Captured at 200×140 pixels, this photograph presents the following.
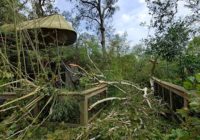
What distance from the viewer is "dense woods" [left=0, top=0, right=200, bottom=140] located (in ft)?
11.5

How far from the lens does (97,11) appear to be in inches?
698

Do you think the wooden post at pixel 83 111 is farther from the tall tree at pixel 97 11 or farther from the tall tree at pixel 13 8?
the tall tree at pixel 97 11

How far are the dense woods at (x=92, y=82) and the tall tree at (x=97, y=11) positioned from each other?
309 inches

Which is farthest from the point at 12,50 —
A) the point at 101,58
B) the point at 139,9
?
the point at 139,9

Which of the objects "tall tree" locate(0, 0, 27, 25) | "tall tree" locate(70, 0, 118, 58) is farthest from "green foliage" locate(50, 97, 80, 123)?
"tall tree" locate(70, 0, 118, 58)

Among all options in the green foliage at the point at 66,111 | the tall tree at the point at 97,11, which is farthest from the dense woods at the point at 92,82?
the tall tree at the point at 97,11

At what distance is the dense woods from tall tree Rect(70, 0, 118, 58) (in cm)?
784

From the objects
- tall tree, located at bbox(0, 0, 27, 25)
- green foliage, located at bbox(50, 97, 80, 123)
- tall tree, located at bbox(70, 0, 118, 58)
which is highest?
tall tree, located at bbox(70, 0, 118, 58)

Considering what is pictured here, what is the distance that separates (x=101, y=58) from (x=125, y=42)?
5.09ft

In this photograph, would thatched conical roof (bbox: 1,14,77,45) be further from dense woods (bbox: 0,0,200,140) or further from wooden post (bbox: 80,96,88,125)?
wooden post (bbox: 80,96,88,125)

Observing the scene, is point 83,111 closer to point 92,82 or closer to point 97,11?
point 92,82

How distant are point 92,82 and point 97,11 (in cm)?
1282

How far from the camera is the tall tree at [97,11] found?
1753cm

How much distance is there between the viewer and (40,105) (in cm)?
432
